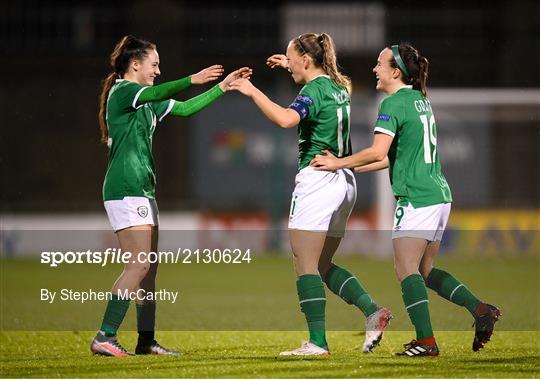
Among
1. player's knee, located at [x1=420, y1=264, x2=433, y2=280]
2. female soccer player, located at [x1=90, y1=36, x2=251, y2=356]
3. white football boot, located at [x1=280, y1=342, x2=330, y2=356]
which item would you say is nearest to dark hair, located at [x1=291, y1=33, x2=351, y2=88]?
female soccer player, located at [x1=90, y1=36, x2=251, y2=356]

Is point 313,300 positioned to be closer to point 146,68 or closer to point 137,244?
point 137,244

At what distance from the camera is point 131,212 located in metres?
6.94

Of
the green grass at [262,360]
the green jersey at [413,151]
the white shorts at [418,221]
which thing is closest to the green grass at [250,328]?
the green grass at [262,360]

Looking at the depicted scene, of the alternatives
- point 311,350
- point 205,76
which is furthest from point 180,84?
point 311,350

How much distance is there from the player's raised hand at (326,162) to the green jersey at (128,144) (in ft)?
3.36

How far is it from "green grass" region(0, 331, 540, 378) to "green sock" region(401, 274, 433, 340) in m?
0.21

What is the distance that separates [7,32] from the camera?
1013 inches

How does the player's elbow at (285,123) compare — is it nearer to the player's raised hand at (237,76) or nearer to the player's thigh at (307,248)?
the player's raised hand at (237,76)

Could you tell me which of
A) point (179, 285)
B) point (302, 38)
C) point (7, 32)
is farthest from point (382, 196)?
point (302, 38)

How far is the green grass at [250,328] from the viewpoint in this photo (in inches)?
260

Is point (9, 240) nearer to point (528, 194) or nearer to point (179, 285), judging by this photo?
point (179, 285)

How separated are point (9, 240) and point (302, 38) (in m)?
14.0

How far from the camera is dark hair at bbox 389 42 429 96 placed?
680 centimetres

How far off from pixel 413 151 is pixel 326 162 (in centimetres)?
53
